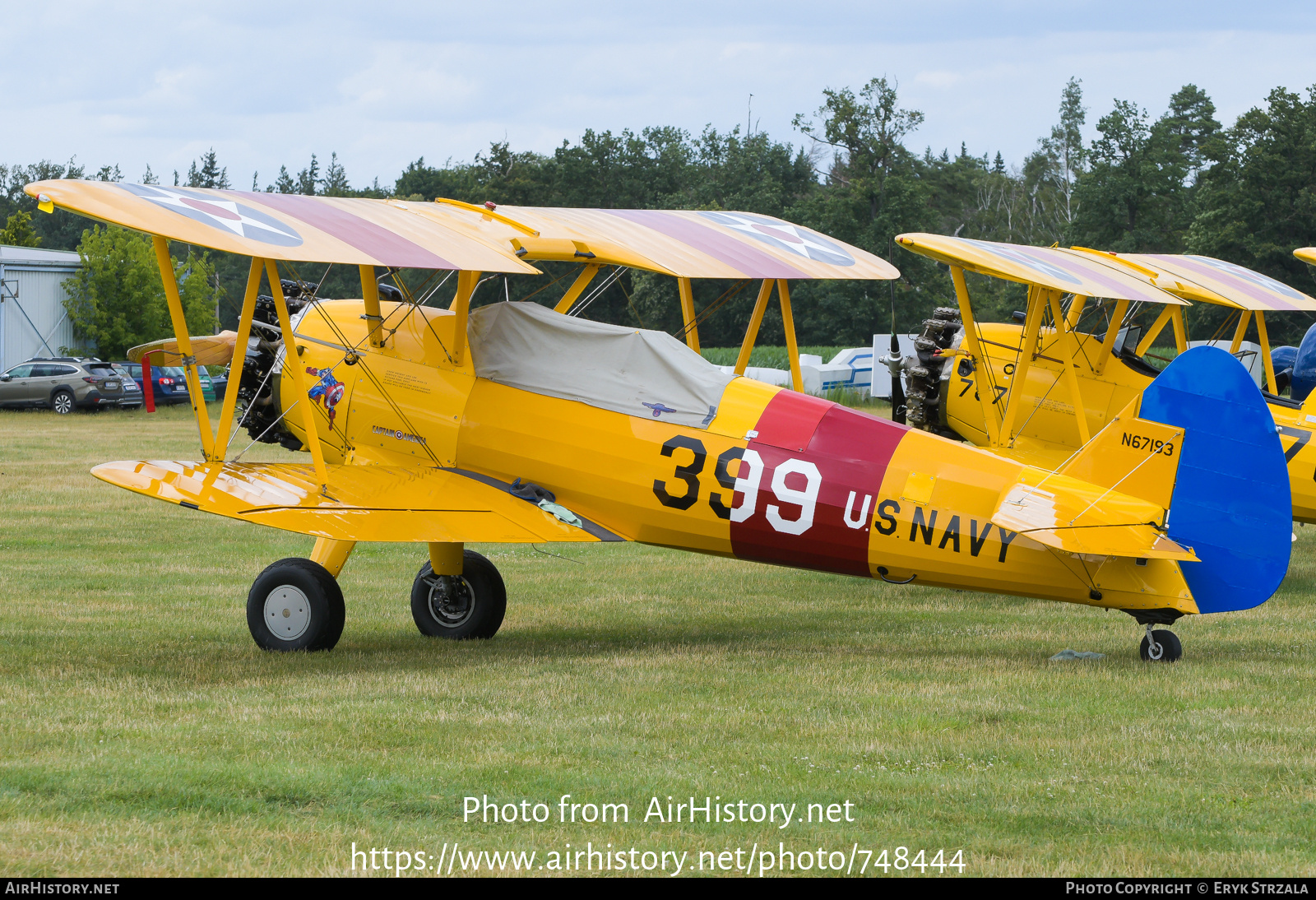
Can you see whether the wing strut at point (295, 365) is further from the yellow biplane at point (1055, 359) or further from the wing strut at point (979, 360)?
the wing strut at point (979, 360)

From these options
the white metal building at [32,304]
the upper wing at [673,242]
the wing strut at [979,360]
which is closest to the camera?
the upper wing at [673,242]

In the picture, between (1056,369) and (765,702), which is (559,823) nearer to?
(765,702)

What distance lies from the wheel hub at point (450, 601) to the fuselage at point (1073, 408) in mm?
4685

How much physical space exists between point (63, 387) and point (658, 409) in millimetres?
28203

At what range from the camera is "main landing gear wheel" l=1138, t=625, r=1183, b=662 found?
7.92m

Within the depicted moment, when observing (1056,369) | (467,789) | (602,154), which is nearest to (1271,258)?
(1056,369)

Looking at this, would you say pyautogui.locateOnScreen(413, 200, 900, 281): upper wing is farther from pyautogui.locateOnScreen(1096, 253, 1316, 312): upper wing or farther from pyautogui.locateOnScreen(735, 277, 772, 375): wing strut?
pyautogui.locateOnScreen(1096, 253, 1316, 312): upper wing

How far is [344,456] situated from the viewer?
9102 millimetres

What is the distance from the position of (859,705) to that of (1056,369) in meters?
5.98

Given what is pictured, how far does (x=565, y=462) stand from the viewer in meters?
8.54

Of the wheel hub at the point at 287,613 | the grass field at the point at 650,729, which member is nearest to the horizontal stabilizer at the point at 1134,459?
the grass field at the point at 650,729

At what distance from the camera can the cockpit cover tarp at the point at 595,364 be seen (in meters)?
8.48

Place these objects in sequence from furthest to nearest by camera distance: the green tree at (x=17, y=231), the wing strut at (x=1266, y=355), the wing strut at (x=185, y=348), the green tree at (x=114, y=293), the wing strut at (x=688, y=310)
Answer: the green tree at (x=17, y=231)
the green tree at (x=114, y=293)
the wing strut at (x=1266, y=355)
the wing strut at (x=688, y=310)
the wing strut at (x=185, y=348)
